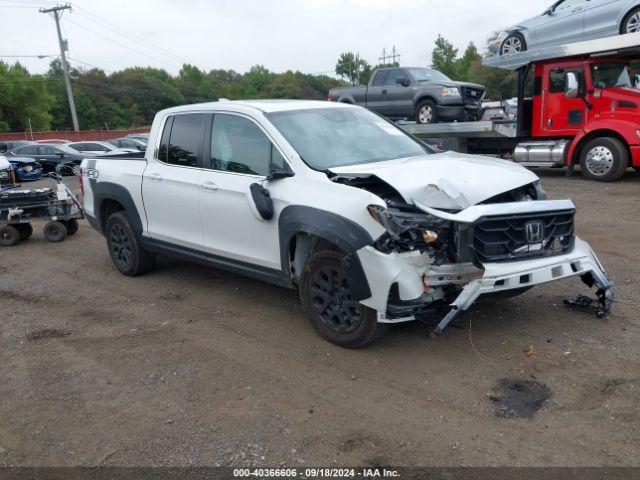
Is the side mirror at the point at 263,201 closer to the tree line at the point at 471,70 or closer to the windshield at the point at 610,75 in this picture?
the windshield at the point at 610,75

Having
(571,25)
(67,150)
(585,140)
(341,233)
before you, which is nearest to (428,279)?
(341,233)

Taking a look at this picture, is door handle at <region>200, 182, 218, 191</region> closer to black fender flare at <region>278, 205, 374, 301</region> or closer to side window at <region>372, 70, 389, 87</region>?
black fender flare at <region>278, 205, 374, 301</region>

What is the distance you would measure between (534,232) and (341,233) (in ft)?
4.75

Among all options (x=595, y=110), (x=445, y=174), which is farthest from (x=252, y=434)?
(x=595, y=110)

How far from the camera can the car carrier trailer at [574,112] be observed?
463 inches

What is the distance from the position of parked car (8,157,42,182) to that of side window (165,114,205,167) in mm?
16818

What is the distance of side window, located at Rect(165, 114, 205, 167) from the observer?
584 cm

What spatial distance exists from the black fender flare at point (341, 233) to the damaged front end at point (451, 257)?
6 cm

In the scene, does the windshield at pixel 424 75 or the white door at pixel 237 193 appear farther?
the windshield at pixel 424 75

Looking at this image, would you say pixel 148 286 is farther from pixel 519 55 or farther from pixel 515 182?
pixel 519 55

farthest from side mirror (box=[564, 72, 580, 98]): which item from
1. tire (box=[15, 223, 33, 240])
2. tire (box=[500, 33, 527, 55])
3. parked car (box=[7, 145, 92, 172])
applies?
parked car (box=[7, 145, 92, 172])

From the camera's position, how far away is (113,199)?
683cm

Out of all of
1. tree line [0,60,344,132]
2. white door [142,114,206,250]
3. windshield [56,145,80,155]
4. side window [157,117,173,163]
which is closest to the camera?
white door [142,114,206,250]

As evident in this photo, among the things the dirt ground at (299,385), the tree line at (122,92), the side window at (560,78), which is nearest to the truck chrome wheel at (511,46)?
the side window at (560,78)
